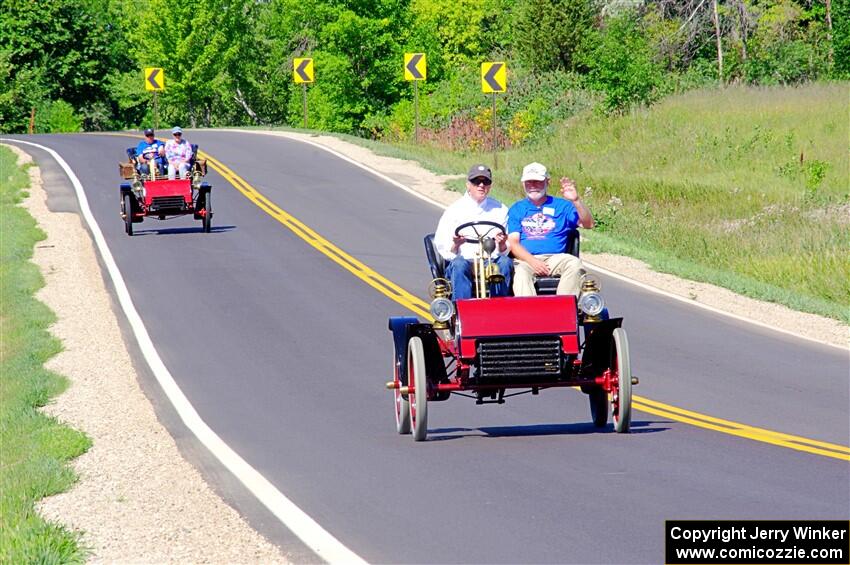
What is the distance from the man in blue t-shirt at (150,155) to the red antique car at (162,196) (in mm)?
101

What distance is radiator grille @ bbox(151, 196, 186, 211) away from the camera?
27438 mm

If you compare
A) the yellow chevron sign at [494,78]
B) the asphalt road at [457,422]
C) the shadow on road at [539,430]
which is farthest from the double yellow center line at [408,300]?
the yellow chevron sign at [494,78]

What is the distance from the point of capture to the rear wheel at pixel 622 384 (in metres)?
10.7

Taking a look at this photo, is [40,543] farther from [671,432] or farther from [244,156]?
[244,156]

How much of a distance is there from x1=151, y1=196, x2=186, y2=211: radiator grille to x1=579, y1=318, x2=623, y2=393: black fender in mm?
17450

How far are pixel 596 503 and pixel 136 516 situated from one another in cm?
302

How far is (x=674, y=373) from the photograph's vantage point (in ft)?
49.4

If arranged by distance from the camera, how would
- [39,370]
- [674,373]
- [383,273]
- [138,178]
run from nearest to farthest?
[674,373] → [39,370] → [383,273] → [138,178]

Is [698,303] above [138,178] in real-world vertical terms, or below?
below

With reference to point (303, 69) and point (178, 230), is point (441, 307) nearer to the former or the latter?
point (178, 230)

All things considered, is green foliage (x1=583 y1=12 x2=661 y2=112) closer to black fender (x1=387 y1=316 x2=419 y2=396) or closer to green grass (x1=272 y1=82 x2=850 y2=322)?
green grass (x1=272 y1=82 x2=850 y2=322)

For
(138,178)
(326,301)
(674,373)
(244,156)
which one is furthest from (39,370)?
(244,156)

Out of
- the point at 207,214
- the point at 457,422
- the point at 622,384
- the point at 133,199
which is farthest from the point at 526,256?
the point at 133,199

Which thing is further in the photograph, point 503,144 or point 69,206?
point 503,144
